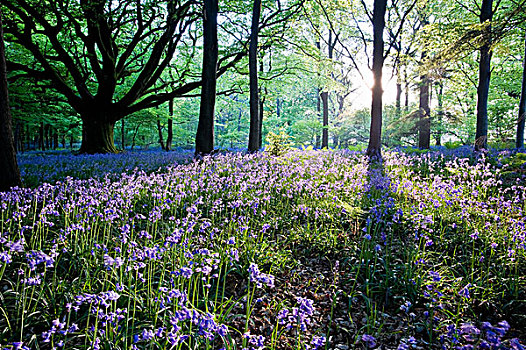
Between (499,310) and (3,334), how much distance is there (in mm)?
4233

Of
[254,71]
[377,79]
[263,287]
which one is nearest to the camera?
[263,287]

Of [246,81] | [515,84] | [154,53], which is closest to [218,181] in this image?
[154,53]

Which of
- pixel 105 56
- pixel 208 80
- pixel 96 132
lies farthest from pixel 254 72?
pixel 96 132

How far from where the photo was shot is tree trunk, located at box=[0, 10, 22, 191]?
5051 millimetres

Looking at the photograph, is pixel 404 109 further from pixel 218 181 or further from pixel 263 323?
pixel 263 323

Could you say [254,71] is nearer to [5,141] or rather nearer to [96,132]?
[96,132]

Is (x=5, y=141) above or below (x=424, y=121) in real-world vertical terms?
below

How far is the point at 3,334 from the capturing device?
6.90ft

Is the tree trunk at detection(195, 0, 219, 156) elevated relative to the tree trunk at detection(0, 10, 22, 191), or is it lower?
elevated

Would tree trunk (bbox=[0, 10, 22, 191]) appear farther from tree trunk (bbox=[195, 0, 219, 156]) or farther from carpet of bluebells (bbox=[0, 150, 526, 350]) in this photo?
tree trunk (bbox=[195, 0, 219, 156])

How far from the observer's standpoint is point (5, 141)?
16.9 ft

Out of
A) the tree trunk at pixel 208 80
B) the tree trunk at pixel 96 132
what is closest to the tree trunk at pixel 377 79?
the tree trunk at pixel 208 80

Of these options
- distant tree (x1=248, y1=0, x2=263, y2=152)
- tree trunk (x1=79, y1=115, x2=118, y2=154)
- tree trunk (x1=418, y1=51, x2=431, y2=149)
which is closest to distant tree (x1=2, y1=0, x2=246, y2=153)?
tree trunk (x1=79, y1=115, x2=118, y2=154)

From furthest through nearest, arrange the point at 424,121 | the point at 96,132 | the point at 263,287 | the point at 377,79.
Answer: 1. the point at 424,121
2. the point at 96,132
3. the point at 377,79
4. the point at 263,287
